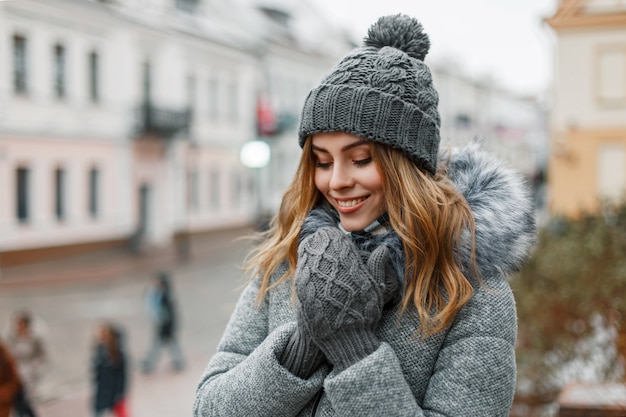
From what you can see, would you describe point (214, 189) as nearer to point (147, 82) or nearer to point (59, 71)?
point (147, 82)

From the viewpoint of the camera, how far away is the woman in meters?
1.59

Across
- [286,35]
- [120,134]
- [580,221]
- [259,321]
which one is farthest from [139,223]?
[259,321]

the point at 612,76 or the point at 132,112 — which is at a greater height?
the point at 132,112

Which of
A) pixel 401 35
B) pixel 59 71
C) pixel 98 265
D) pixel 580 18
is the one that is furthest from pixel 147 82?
pixel 401 35

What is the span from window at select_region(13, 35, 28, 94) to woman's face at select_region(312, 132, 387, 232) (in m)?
17.3

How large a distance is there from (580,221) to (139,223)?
1663 cm

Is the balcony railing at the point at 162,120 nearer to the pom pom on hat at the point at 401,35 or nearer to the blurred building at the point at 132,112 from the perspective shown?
the blurred building at the point at 132,112

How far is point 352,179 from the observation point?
175 cm

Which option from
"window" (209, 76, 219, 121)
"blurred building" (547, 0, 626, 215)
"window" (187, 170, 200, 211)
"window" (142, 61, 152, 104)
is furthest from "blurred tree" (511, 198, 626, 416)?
"window" (209, 76, 219, 121)

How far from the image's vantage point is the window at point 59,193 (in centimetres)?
1936

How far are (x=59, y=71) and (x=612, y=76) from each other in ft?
49.3

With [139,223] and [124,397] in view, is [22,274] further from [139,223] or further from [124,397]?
[124,397]

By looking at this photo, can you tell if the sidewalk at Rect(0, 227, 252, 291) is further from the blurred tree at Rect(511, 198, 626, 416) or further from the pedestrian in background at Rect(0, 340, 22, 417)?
the blurred tree at Rect(511, 198, 626, 416)

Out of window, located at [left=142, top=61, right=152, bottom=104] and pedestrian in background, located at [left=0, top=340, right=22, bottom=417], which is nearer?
pedestrian in background, located at [left=0, top=340, right=22, bottom=417]
